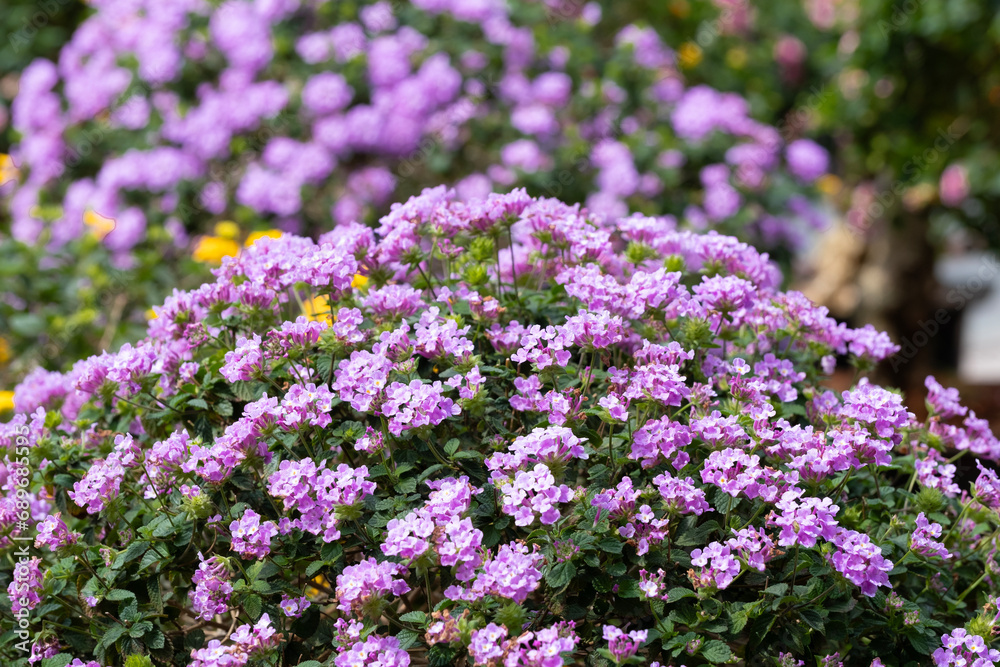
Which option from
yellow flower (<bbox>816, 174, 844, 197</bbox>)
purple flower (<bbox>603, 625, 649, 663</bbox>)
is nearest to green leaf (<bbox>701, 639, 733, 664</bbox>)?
purple flower (<bbox>603, 625, 649, 663</bbox>)

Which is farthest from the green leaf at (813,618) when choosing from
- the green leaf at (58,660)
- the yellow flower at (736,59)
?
the yellow flower at (736,59)

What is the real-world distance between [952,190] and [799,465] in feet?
17.5

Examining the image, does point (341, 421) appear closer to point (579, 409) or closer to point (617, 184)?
point (579, 409)

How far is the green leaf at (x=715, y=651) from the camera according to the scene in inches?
59.7

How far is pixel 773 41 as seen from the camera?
6.93 metres

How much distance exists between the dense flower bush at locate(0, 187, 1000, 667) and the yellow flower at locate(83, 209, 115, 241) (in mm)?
2844

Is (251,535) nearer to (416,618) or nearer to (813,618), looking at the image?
(416,618)

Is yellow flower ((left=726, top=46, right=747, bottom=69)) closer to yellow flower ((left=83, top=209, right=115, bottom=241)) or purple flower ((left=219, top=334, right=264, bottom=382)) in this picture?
yellow flower ((left=83, top=209, right=115, bottom=241))

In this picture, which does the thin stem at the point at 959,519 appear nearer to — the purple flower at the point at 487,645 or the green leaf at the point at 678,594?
the green leaf at the point at 678,594

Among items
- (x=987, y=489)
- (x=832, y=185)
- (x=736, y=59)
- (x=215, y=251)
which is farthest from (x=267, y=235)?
(x=832, y=185)

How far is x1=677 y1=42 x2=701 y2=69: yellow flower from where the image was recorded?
5641 mm

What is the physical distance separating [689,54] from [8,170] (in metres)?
4.33

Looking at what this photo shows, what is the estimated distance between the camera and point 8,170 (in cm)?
569

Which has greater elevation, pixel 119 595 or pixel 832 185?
pixel 119 595
